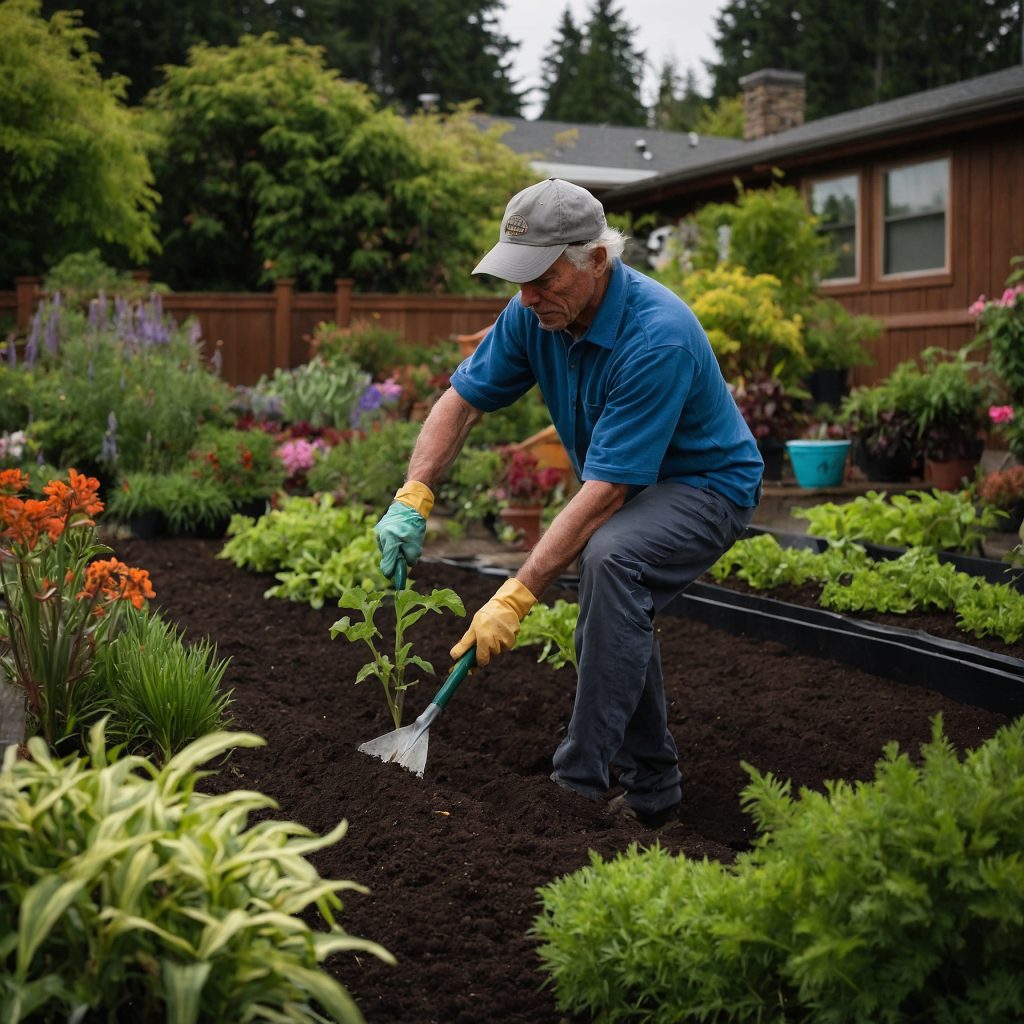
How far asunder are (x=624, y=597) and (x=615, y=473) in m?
0.34

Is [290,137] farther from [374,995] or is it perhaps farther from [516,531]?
[374,995]

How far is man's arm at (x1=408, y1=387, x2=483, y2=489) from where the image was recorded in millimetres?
3891

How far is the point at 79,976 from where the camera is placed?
1.78 meters

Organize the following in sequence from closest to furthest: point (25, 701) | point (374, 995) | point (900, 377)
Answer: point (374, 995) < point (25, 701) < point (900, 377)

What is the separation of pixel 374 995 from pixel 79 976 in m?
0.69

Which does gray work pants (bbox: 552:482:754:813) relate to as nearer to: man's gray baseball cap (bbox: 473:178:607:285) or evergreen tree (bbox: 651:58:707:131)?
man's gray baseball cap (bbox: 473:178:607:285)

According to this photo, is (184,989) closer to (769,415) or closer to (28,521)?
(28,521)

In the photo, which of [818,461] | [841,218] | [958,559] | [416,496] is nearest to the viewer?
[416,496]

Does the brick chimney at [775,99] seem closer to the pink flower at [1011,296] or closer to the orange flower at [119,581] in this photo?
the pink flower at [1011,296]

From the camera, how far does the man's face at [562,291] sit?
133 inches

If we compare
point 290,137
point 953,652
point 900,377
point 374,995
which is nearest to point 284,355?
point 290,137

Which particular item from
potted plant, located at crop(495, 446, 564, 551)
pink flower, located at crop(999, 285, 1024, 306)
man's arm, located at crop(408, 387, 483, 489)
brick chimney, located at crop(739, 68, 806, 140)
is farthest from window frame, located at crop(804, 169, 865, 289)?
man's arm, located at crop(408, 387, 483, 489)

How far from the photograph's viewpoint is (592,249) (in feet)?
11.2

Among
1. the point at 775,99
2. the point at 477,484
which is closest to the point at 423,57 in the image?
the point at 775,99
